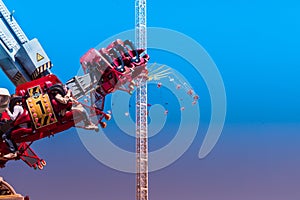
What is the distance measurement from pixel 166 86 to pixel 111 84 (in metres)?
0.88

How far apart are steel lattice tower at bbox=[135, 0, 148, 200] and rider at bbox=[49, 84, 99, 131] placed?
90.4 inches

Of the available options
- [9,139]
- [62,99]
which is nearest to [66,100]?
[62,99]

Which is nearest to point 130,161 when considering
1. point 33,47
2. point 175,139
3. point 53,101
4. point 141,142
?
point 175,139

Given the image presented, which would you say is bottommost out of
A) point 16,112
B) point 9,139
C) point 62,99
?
point 9,139

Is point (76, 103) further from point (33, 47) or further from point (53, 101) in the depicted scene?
point (33, 47)

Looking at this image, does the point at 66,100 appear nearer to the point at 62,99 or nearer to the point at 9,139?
the point at 62,99

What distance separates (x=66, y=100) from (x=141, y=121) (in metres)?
3.87

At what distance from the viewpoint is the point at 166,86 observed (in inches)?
354

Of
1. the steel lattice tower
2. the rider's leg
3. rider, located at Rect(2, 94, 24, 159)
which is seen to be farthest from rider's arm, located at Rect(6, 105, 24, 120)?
the steel lattice tower

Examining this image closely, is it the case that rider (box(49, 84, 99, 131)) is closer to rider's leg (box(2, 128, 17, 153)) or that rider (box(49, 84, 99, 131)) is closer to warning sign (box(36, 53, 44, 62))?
rider's leg (box(2, 128, 17, 153))

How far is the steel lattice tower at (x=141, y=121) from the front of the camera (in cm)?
1172

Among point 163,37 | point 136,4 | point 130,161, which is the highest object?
point 136,4

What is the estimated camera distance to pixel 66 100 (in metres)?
9.09

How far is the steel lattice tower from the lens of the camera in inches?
461
